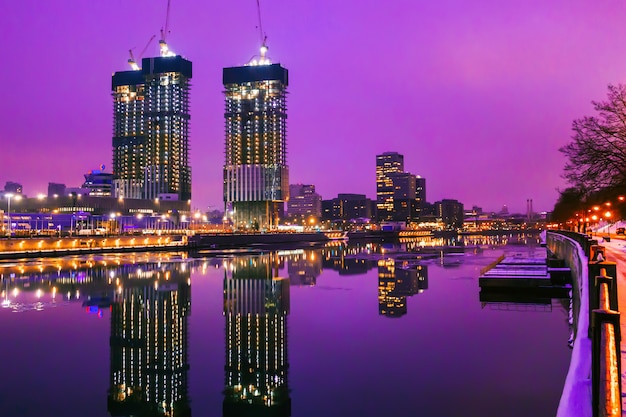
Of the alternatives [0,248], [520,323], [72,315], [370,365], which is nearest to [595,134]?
[520,323]

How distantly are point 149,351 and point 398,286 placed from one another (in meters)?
28.1

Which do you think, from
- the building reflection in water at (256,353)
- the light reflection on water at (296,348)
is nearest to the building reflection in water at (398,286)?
the light reflection on water at (296,348)

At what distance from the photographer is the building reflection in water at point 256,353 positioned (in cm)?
1644

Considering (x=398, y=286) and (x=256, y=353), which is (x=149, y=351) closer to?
(x=256, y=353)

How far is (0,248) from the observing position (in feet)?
256

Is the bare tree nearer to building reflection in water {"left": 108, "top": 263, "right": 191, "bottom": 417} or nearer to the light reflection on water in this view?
the light reflection on water

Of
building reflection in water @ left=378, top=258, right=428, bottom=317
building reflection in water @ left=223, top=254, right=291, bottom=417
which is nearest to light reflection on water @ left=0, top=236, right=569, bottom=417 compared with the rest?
building reflection in water @ left=223, top=254, right=291, bottom=417

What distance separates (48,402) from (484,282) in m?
32.5

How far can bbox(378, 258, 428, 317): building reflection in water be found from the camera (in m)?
34.9

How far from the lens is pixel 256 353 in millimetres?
22844

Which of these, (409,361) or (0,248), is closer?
(409,361)

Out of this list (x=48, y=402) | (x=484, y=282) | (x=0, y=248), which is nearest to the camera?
(x=48, y=402)

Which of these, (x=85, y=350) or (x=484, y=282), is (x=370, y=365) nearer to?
(x=85, y=350)

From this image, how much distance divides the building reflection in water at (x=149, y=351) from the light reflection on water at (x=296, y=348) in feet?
0.25
